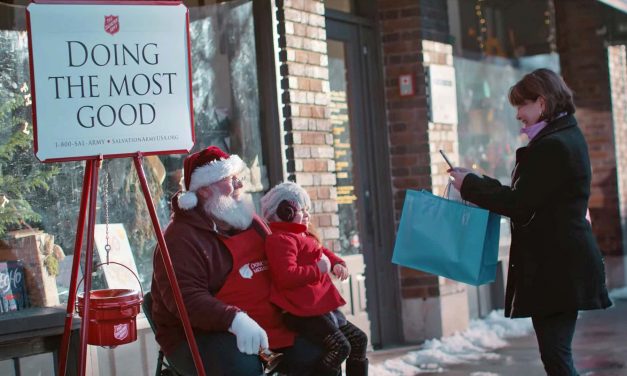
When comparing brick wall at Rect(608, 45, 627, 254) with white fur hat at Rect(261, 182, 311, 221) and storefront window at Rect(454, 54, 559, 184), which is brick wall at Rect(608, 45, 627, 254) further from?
white fur hat at Rect(261, 182, 311, 221)

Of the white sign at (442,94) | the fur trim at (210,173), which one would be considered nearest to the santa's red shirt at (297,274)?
the fur trim at (210,173)

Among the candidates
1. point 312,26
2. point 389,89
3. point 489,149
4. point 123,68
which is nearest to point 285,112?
point 312,26

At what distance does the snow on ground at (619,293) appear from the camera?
1031 centimetres

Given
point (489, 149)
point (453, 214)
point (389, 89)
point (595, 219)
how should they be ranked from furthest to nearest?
point (595, 219)
point (489, 149)
point (389, 89)
point (453, 214)

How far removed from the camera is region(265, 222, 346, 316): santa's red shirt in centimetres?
455

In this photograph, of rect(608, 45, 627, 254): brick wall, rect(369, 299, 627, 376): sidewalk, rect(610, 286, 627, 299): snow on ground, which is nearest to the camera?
rect(369, 299, 627, 376): sidewalk

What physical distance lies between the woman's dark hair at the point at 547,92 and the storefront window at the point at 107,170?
231cm

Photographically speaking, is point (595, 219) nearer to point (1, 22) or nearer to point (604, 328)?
point (604, 328)

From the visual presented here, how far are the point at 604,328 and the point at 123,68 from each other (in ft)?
18.3

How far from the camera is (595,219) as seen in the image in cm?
1088

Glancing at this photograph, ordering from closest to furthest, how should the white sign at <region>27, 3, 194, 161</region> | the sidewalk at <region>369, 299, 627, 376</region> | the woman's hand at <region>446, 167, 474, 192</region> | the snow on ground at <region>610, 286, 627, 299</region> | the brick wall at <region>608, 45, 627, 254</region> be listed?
the white sign at <region>27, 3, 194, 161</region>
the woman's hand at <region>446, 167, 474, 192</region>
the sidewalk at <region>369, 299, 627, 376</region>
the snow on ground at <region>610, 286, 627, 299</region>
the brick wall at <region>608, 45, 627, 254</region>

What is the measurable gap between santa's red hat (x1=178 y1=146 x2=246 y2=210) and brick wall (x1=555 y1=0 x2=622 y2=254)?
274 inches

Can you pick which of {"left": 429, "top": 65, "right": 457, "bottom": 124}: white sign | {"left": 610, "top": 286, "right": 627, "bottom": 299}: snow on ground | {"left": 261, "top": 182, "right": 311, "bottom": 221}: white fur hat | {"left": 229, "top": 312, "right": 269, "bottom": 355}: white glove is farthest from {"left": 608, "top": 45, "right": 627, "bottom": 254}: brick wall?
{"left": 229, "top": 312, "right": 269, "bottom": 355}: white glove

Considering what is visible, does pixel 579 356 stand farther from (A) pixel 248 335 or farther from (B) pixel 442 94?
(A) pixel 248 335
